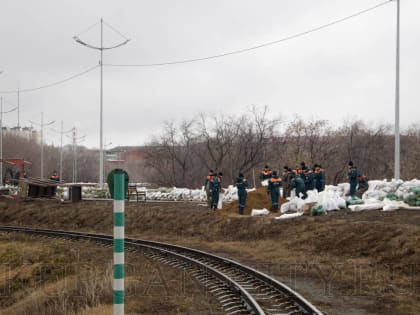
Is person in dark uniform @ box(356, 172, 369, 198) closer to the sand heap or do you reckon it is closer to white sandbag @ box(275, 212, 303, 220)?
the sand heap

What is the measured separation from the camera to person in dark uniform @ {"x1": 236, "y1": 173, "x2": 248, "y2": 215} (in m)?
20.5

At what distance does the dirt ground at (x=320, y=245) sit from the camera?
364 inches

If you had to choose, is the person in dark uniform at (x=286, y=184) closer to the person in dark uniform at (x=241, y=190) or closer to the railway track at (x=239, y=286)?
the person in dark uniform at (x=241, y=190)

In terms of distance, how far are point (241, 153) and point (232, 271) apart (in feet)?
147

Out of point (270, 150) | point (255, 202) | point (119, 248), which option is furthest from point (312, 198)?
point (270, 150)

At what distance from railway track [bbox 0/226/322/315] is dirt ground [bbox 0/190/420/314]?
0.52 m

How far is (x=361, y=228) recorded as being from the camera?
46.4 ft

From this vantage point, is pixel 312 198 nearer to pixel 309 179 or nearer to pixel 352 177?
pixel 352 177

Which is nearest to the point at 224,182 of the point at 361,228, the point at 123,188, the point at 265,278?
the point at 361,228

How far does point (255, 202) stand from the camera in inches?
905

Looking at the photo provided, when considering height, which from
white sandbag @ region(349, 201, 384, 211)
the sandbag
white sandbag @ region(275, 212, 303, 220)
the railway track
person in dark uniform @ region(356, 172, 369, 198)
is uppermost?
person in dark uniform @ region(356, 172, 369, 198)

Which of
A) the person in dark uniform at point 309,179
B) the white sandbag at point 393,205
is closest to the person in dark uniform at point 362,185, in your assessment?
the person in dark uniform at point 309,179

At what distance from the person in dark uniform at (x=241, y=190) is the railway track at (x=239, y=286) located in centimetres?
518

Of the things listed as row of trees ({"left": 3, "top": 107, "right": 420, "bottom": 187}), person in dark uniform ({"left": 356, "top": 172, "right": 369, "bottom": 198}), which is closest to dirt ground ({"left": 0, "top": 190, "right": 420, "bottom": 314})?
person in dark uniform ({"left": 356, "top": 172, "right": 369, "bottom": 198})
